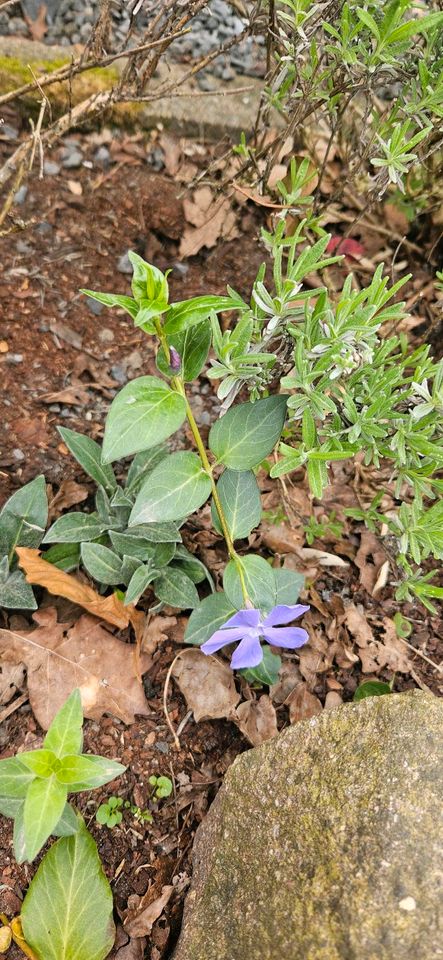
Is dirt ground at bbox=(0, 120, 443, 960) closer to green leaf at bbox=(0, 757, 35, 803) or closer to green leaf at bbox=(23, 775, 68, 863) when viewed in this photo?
green leaf at bbox=(0, 757, 35, 803)

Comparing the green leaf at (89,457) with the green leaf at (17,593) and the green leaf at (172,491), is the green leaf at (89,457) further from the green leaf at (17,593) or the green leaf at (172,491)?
the green leaf at (172,491)

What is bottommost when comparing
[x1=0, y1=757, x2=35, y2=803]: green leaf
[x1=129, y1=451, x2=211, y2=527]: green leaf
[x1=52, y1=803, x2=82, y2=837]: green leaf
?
[x1=52, y1=803, x2=82, y2=837]: green leaf

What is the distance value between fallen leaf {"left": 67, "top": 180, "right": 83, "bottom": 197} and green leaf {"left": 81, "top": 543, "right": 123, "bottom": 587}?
1.69 metres

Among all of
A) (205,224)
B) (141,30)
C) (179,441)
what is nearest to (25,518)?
(179,441)

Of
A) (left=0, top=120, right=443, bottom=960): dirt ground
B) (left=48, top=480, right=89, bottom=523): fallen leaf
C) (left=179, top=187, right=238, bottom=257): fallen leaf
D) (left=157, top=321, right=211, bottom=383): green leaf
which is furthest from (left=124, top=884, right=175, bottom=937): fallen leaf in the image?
(left=179, top=187, right=238, bottom=257): fallen leaf

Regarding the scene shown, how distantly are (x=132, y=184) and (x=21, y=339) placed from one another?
936mm

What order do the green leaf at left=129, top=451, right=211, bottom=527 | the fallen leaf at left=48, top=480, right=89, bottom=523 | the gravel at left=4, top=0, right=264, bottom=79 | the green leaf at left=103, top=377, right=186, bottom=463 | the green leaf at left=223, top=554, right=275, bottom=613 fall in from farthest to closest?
1. the gravel at left=4, top=0, right=264, bottom=79
2. the fallen leaf at left=48, top=480, right=89, bottom=523
3. the green leaf at left=223, top=554, right=275, bottom=613
4. the green leaf at left=129, top=451, right=211, bottom=527
5. the green leaf at left=103, top=377, right=186, bottom=463

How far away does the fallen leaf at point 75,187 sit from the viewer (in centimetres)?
325

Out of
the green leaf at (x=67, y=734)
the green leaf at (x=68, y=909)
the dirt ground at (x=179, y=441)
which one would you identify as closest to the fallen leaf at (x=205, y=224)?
the dirt ground at (x=179, y=441)

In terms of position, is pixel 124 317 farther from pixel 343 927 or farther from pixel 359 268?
pixel 343 927

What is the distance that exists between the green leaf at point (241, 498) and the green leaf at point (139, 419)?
0.38 m

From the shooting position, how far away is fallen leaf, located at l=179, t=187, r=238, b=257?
3.18 m

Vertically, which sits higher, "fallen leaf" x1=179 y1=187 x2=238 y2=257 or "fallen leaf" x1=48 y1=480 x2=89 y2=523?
"fallen leaf" x1=179 y1=187 x2=238 y2=257

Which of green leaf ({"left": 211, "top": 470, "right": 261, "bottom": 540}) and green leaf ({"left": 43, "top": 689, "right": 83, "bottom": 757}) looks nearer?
green leaf ({"left": 43, "top": 689, "right": 83, "bottom": 757})
